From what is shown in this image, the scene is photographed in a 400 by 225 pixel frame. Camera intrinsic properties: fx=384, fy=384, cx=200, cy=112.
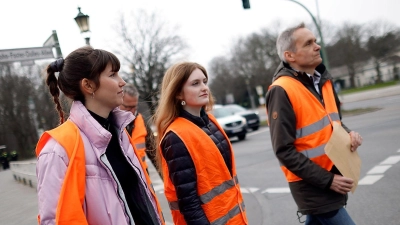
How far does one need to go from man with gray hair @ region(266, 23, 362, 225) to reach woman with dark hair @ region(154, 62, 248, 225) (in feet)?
1.29

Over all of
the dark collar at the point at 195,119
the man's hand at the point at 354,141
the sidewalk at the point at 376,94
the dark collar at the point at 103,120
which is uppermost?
the dark collar at the point at 103,120

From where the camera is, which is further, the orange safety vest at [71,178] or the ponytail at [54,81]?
the ponytail at [54,81]

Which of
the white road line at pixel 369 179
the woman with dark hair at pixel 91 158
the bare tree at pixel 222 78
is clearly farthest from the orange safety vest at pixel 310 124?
the bare tree at pixel 222 78

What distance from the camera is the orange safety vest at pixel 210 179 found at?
2285 millimetres

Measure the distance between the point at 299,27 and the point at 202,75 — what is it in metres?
0.86

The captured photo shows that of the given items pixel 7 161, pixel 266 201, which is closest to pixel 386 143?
pixel 266 201

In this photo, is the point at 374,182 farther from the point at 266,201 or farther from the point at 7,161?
the point at 7,161

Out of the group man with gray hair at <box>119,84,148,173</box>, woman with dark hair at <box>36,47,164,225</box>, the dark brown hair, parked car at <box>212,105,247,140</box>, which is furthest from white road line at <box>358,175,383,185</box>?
parked car at <box>212,105,247,140</box>

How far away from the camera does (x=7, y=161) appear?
2622 cm

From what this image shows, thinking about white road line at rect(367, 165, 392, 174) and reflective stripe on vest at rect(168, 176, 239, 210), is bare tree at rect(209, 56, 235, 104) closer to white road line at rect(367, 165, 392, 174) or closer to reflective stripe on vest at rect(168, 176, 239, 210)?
→ white road line at rect(367, 165, 392, 174)

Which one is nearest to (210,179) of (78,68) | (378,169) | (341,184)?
(341,184)

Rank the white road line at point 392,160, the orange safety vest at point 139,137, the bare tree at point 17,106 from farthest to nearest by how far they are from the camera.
A: the bare tree at point 17,106
the white road line at point 392,160
the orange safety vest at point 139,137

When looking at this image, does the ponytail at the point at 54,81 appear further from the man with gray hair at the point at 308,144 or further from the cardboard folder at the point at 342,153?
the cardboard folder at the point at 342,153

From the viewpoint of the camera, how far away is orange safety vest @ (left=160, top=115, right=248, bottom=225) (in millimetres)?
2285
